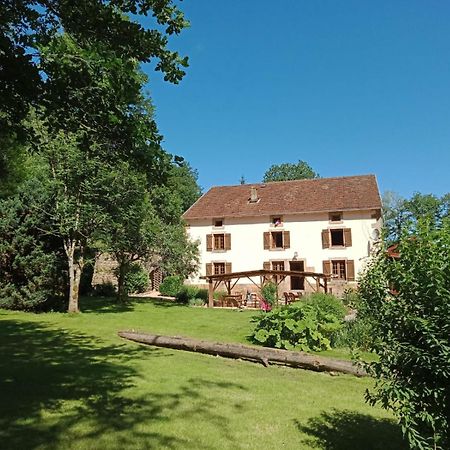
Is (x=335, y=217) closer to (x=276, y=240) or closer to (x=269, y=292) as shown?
(x=276, y=240)

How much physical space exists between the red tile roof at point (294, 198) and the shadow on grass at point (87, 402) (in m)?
21.4

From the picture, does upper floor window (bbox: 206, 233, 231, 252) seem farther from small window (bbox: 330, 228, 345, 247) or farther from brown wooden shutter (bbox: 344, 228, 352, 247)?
brown wooden shutter (bbox: 344, 228, 352, 247)

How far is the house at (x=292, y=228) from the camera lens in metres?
27.7

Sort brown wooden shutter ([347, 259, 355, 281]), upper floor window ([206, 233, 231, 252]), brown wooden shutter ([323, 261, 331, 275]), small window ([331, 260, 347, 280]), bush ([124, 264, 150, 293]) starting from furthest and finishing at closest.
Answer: upper floor window ([206, 233, 231, 252])
bush ([124, 264, 150, 293])
brown wooden shutter ([323, 261, 331, 275])
small window ([331, 260, 347, 280])
brown wooden shutter ([347, 259, 355, 281])

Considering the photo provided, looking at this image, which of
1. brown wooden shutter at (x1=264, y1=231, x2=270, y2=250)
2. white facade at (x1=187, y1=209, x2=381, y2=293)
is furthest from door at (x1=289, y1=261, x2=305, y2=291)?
brown wooden shutter at (x1=264, y1=231, x2=270, y2=250)

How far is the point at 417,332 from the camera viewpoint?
12.0 feet

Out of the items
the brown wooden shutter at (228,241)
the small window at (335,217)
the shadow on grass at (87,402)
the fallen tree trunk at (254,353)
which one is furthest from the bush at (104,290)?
the shadow on grass at (87,402)

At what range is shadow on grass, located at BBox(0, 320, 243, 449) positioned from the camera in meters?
4.64

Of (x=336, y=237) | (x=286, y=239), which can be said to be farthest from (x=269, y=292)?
(x=336, y=237)

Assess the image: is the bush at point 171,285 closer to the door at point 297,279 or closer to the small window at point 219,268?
the small window at point 219,268

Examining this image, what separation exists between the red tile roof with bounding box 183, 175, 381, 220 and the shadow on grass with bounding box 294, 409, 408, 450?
22946 millimetres

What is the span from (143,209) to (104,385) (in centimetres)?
1232

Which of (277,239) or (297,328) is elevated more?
(277,239)

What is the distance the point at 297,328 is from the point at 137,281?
73.8ft
